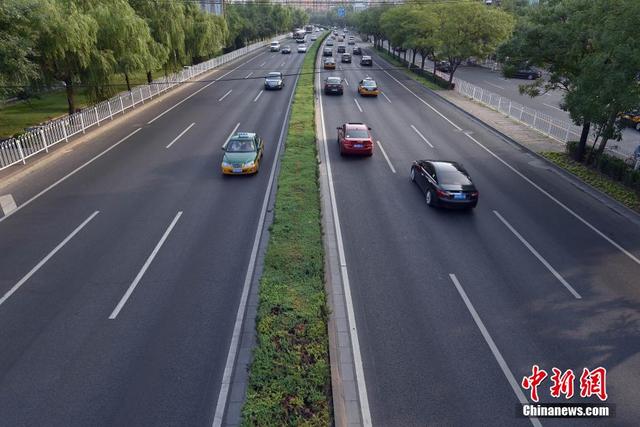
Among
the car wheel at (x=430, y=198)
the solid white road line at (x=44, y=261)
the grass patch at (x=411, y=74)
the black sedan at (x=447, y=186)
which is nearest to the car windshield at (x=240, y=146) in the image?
the solid white road line at (x=44, y=261)

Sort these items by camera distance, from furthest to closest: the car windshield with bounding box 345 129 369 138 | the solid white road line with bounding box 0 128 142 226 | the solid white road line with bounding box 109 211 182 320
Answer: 1. the car windshield with bounding box 345 129 369 138
2. the solid white road line with bounding box 0 128 142 226
3. the solid white road line with bounding box 109 211 182 320

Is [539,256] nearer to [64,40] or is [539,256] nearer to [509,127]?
[509,127]

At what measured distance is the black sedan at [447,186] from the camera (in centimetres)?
1513

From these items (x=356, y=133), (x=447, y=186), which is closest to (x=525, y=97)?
(x=356, y=133)

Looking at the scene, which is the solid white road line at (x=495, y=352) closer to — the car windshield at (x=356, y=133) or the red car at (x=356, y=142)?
the red car at (x=356, y=142)

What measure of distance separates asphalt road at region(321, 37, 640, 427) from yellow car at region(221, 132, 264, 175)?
3.64 metres

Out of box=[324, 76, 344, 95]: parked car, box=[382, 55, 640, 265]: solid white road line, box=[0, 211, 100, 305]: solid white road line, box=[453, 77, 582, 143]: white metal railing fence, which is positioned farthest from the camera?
box=[324, 76, 344, 95]: parked car

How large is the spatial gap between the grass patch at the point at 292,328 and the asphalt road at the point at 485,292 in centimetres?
99

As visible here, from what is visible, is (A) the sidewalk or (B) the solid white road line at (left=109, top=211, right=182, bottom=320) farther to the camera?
(A) the sidewalk

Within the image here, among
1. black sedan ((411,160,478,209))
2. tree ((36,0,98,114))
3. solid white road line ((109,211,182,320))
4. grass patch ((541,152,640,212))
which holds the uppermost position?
tree ((36,0,98,114))

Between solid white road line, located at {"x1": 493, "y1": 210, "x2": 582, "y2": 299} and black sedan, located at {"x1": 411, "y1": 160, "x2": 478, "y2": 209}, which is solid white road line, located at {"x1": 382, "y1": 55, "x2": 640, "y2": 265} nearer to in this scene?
solid white road line, located at {"x1": 493, "y1": 210, "x2": 582, "y2": 299}

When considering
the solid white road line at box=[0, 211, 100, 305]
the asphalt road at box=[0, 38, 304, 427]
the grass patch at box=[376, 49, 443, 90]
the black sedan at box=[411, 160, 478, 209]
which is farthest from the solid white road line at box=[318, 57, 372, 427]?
the grass patch at box=[376, 49, 443, 90]

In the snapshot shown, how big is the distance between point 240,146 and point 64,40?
37.9 feet

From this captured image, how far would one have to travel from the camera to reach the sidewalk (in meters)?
24.7
